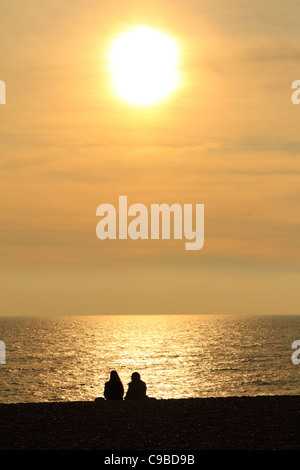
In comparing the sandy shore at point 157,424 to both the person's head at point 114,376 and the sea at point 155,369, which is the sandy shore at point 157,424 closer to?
the person's head at point 114,376

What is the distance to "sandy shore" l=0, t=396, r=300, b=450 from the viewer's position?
56.4ft

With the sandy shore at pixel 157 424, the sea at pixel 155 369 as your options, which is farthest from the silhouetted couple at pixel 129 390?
the sea at pixel 155 369

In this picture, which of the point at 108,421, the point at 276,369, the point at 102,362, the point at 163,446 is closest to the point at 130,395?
the point at 108,421

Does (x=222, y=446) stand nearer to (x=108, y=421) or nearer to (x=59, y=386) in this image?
(x=108, y=421)

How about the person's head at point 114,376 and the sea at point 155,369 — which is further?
the sea at point 155,369

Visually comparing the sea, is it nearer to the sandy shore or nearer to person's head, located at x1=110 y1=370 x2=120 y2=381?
person's head, located at x1=110 y1=370 x2=120 y2=381

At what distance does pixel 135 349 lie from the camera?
188m

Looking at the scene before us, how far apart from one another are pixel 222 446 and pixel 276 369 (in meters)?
115

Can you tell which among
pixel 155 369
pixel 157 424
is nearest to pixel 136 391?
pixel 157 424

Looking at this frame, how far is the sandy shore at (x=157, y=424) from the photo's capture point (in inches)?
677

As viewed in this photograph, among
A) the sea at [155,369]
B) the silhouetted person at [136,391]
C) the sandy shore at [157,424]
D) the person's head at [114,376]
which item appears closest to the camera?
the sandy shore at [157,424]

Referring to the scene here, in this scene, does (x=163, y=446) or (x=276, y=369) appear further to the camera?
(x=276, y=369)

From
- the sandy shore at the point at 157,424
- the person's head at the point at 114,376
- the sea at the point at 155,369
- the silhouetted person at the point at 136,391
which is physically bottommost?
the sandy shore at the point at 157,424
